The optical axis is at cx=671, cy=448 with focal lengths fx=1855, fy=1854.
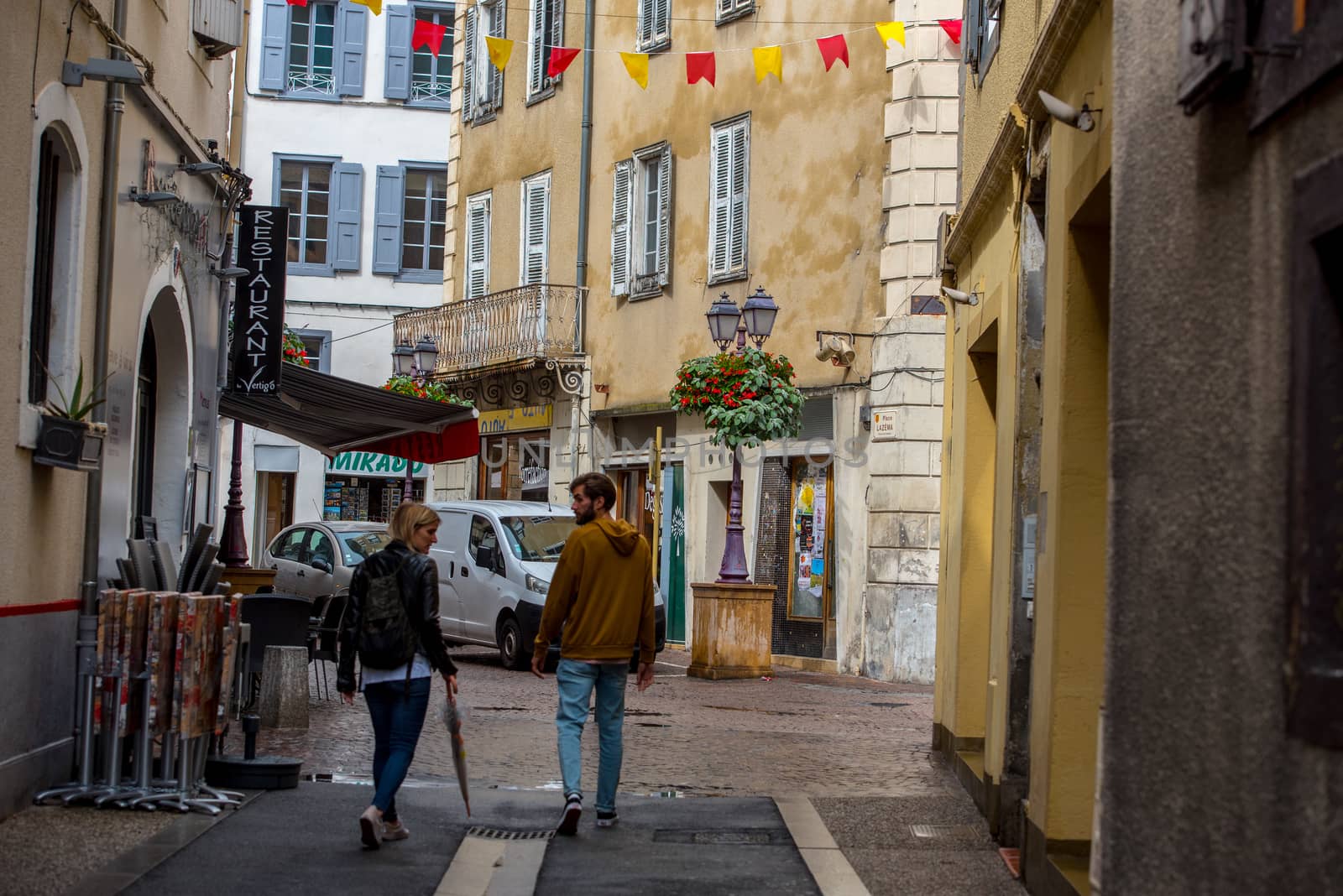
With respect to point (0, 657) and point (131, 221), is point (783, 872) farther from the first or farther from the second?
point (131, 221)

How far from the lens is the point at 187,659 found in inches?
348

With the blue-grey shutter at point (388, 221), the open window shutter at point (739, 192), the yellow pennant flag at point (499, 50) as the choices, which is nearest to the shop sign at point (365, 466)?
the blue-grey shutter at point (388, 221)

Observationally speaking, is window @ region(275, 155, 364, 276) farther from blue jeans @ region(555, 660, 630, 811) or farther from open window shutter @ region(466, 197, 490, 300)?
blue jeans @ region(555, 660, 630, 811)

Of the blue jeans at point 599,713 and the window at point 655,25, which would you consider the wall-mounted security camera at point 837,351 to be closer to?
the window at point 655,25

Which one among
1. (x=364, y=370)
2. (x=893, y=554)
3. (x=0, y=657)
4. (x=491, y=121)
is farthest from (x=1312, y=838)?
(x=364, y=370)

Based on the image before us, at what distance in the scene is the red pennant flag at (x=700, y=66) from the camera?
859 inches

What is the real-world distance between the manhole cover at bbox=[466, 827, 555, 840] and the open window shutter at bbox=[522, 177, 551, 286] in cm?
2024

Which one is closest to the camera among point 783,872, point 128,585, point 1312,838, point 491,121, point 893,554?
point 1312,838

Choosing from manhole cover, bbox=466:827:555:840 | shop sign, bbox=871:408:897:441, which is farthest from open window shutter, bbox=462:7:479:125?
manhole cover, bbox=466:827:555:840

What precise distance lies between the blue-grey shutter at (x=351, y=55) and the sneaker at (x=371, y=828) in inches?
1246

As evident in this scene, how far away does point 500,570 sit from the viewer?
65.8ft

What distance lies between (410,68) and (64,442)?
30.2m

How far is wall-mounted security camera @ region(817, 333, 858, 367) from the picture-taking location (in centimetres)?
2086

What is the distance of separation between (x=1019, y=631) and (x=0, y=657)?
4.64 metres
